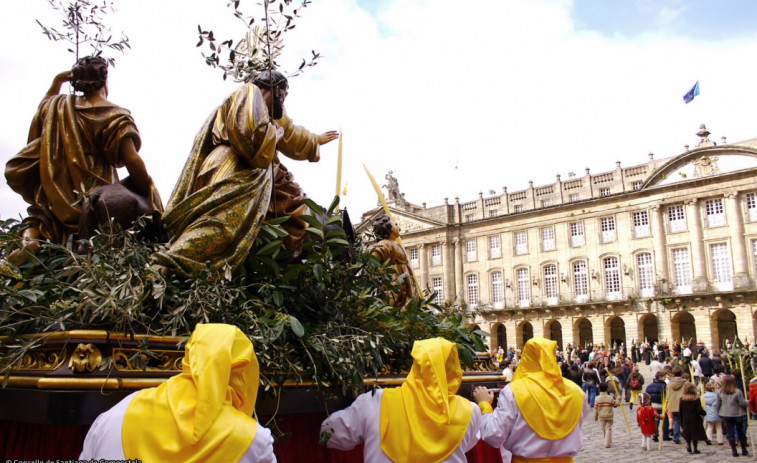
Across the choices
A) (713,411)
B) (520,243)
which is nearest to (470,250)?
(520,243)

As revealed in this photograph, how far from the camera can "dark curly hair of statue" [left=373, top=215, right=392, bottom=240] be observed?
5.66 m

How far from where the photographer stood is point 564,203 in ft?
136

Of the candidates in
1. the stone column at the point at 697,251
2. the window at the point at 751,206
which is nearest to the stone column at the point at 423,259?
the stone column at the point at 697,251

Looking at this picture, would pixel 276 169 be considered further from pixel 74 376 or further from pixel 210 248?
pixel 74 376

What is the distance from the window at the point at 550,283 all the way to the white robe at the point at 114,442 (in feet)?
135

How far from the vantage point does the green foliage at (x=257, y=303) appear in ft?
8.00

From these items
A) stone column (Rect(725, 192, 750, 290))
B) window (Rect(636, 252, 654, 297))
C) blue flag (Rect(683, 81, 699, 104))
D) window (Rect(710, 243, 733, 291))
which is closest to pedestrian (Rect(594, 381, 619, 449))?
stone column (Rect(725, 192, 750, 290))

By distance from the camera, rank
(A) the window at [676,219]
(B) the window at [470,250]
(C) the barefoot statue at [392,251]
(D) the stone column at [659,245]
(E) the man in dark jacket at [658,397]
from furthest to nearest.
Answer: (B) the window at [470,250], (D) the stone column at [659,245], (A) the window at [676,219], (E) the man in dark jacket at [658,397], (C) the barefoot statue at [392,251]

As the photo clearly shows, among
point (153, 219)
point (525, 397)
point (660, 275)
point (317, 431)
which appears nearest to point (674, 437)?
point (525, 397)

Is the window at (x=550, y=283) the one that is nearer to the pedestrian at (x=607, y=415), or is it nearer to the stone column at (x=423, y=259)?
the stone column at (x=423, y=259)

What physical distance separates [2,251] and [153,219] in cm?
79

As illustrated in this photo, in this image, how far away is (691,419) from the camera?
1010cm

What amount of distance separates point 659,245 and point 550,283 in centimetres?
768

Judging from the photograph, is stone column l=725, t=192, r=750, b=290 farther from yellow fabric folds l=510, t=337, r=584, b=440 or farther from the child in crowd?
yellow fabric folds l=510, t=337, r=584, b=440
